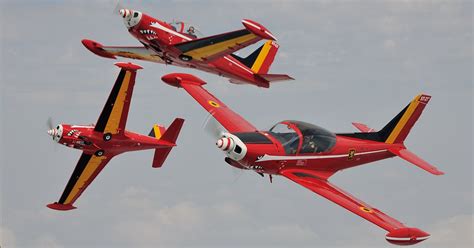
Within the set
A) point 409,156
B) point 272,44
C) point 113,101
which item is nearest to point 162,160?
point 113,101

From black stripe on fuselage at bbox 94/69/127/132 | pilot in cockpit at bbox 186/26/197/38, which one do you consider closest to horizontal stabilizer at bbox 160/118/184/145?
black stripe on fuselage at bbox 94/69/127/132

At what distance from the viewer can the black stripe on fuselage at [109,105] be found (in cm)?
4632

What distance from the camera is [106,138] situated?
47031 mm

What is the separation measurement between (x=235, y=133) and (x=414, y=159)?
9098 mm

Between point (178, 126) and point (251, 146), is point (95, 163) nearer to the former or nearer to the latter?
point (178, 126)

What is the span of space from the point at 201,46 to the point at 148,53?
4.82 m

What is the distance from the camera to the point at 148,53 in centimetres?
5250

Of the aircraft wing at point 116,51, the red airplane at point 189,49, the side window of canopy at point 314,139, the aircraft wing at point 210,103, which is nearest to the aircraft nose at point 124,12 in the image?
the red airplane at point 189,49

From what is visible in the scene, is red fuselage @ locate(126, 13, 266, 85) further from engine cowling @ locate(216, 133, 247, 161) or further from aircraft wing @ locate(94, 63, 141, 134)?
engine cowling @ locate(216, 133, 247, 161)

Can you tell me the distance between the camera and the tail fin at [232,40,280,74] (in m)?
53.0

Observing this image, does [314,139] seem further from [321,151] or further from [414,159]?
[414,159]

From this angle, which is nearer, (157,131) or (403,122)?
(403,122)

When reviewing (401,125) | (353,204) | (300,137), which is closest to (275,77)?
(401,125)

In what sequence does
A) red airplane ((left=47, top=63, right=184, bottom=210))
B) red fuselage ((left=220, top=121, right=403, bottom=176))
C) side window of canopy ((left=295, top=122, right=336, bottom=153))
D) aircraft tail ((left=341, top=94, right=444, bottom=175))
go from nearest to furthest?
red fuselage ((left=220, top=121, right=403, bottom=176)) → side window of canopy ((left=295, top=122, right=336, bottom=153)) → aircraft tail ((left=341, top=94, right=444, bottom=175)) → red airplane ((left=47, top=63, right=184, bottom=210))
